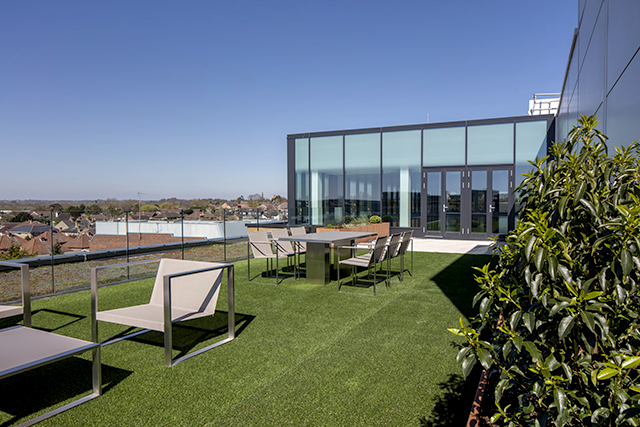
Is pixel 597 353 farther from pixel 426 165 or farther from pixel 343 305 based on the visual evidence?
pixel 426 165

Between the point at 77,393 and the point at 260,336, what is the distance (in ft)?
5.39

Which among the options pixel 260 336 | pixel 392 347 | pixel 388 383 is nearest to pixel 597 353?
pixel 388 383

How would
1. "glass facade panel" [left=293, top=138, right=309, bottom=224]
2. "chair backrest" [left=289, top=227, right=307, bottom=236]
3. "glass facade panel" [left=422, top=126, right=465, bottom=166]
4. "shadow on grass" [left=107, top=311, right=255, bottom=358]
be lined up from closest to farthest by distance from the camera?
1. "shadow on grass" [left=107, top=311, right=255, bottom=358]
2. "chair backrest" [left=289, top=227, right=307, bottom=236]
3. "glass facade panel" [left=422, top=126, right=465, bottom=166]
4. "glass facade panel" [left=293, top=138, right=309, bottom=224]

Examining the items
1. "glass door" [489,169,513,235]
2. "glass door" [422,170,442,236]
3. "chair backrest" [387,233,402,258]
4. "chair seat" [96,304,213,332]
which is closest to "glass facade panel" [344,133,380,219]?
"glass door" [422,170,442,236]

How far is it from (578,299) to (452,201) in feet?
44.9

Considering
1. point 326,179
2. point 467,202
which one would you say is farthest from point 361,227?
point 467,202

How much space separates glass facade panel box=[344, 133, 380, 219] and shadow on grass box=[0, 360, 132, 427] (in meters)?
12.4

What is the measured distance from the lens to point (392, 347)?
3666 mm

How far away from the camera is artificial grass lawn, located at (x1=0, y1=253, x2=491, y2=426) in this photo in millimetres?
2520

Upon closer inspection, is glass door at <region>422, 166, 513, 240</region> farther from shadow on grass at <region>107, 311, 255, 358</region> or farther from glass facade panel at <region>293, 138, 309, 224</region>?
shadow on grass at <region>107, 311, 255, 358</region>

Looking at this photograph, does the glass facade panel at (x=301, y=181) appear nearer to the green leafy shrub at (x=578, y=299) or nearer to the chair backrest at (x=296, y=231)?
the chair backrest at (x=296, y=231)

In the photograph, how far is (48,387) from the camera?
296 centimetres

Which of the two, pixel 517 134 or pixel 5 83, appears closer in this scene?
pixel 517 134

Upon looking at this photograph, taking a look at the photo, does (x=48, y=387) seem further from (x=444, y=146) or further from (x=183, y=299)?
(x=444, y=146)
